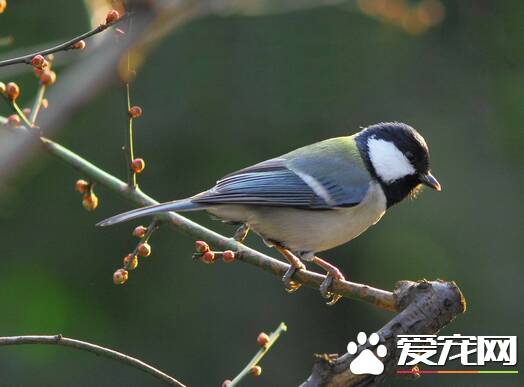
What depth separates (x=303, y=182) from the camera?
299 cm

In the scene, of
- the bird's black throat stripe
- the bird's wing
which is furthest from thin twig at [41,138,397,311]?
the bird's black throat stripe

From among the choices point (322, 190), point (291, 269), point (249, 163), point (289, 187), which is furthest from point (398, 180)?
point (249, 163)

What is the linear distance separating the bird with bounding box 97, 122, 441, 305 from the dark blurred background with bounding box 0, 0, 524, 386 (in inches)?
67.9

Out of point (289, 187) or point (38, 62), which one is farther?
point (289, 187)

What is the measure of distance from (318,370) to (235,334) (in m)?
3.02

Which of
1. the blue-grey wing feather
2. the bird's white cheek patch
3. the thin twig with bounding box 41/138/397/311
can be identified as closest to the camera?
the thin twig with bounding box 41/138/397/311

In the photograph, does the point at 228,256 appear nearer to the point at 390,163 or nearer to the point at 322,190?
the point at 322,190

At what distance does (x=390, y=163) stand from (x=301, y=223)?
417mm

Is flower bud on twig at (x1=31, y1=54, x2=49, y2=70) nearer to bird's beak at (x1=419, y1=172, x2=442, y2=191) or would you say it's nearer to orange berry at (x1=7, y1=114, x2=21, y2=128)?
orange berry at (x1=7, y1=114, x2=21, y2=128)

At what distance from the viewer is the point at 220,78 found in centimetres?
536

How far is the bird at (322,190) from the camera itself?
287 cm

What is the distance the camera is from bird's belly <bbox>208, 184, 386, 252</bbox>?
2.87m

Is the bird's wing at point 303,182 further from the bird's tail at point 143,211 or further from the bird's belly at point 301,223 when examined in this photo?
the bird's tail at point 143,211

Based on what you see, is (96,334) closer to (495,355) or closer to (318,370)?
(495,355)
